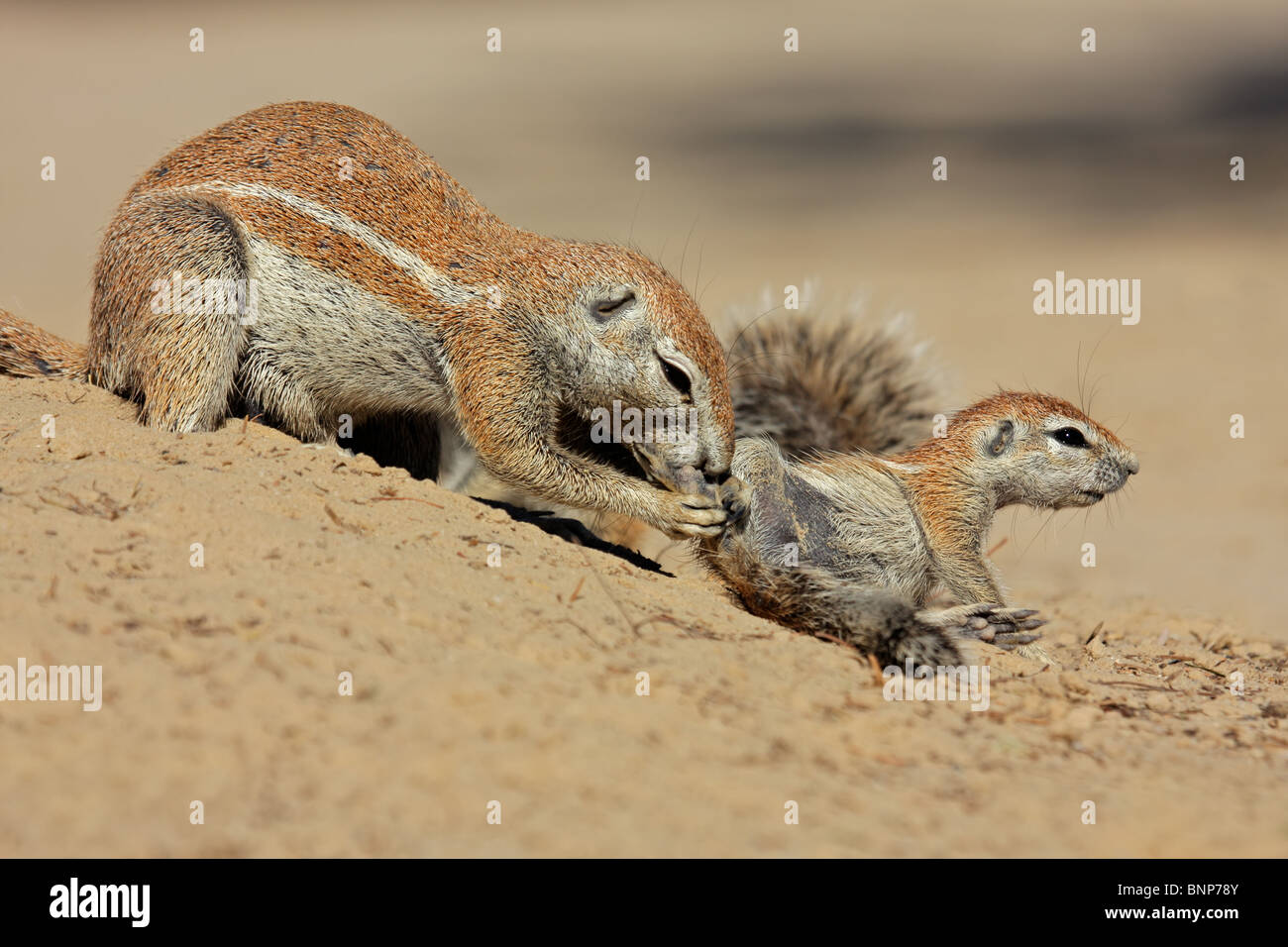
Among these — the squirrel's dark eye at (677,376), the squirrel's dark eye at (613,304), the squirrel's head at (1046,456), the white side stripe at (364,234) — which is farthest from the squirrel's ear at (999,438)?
the white side stripe at (364,234)

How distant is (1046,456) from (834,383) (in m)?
1.80

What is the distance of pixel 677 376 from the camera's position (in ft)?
17.2

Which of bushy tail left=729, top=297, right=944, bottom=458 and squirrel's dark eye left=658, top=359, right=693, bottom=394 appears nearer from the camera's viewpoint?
squirrel's dark eye left=658, top=359, right=693, bottom=394

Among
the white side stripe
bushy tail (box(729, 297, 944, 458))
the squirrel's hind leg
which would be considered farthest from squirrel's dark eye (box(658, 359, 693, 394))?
bushy tail (box(729, 297, 944, 458))

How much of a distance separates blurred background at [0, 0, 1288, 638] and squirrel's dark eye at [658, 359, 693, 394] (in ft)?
9.83

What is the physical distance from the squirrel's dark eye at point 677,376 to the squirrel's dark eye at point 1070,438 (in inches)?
81.7

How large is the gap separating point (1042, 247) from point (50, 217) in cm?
1641

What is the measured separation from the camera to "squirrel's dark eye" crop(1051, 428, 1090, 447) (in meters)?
6.13

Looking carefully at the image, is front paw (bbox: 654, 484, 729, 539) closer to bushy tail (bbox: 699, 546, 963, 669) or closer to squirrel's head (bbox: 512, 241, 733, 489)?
squirrel's head (bbox: 512, 241, 733, 489)

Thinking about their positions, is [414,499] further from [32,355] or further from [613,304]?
[32,355]

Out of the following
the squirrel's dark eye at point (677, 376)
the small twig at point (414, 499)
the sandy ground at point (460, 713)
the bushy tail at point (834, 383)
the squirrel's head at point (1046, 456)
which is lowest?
the sandy ground at point (460, 713)

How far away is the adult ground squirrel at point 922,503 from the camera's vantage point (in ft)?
17.7

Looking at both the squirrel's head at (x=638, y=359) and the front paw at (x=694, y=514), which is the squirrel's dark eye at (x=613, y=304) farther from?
the front paw at (x=694, y=514)

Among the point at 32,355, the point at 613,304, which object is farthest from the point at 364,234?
the point at 32,355
